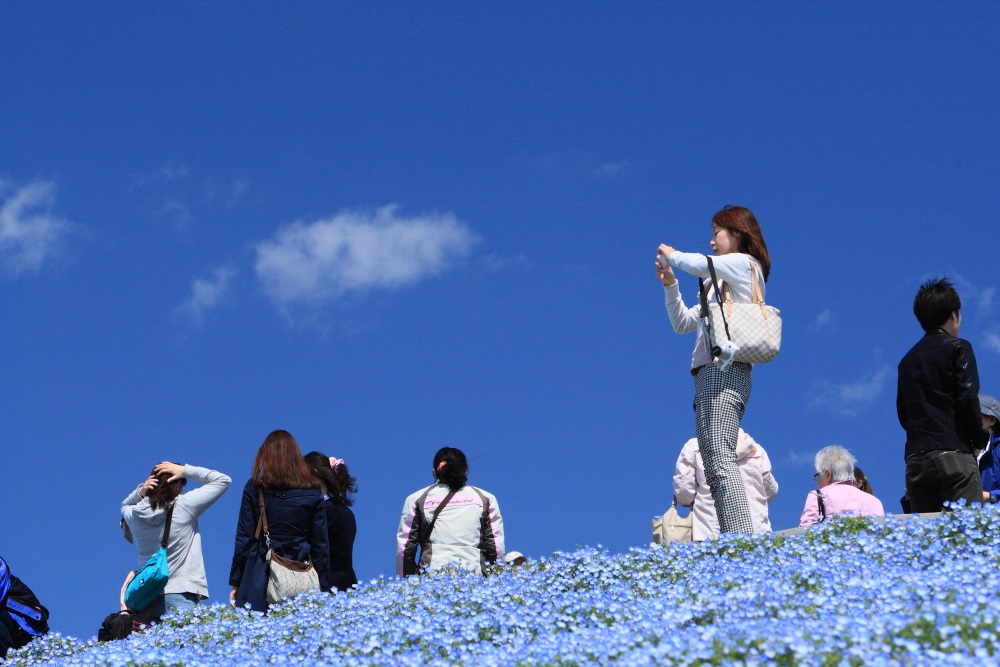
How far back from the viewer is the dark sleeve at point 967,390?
9414 mm

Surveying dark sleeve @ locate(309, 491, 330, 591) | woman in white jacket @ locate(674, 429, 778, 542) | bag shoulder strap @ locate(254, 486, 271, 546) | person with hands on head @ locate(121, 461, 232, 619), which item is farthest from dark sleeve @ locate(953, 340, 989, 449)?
person with hands on head @ locate(121, 461, 232, 619)

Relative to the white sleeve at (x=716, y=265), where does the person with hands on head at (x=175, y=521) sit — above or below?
below

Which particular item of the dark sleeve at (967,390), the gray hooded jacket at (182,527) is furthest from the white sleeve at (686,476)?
the gray hooded jacket at (182,527)

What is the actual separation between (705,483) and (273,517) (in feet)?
14.3

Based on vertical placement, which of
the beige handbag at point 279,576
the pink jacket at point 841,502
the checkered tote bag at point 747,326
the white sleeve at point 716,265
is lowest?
the beige handbag at point 279,576

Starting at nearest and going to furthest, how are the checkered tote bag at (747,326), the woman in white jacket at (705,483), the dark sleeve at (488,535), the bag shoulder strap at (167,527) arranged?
the checkered tote bag at (747,326)
the bag shoulder strap at (167,527)
the dark sleeve at (488,535)
the woman in white jacket at (705,483)

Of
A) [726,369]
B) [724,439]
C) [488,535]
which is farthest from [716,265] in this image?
[488,535]

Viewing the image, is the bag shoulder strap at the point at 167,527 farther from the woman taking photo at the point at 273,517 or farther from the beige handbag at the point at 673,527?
the beige handbag at the point at 673,527

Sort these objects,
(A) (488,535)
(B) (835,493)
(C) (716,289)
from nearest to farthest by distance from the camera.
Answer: (C) (716,289) → (B) (835,493) → (A) (488,535)

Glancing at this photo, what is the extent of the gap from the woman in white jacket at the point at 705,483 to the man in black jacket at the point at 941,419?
1779mm

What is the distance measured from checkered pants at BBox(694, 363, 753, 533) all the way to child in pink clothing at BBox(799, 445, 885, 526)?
5.03 ft

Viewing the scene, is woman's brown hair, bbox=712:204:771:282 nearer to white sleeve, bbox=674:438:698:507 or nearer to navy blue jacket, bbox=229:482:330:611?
white sleeve, bbox=674:438:698:507

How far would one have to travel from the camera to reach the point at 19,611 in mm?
10562

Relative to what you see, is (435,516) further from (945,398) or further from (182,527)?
(945,398)
